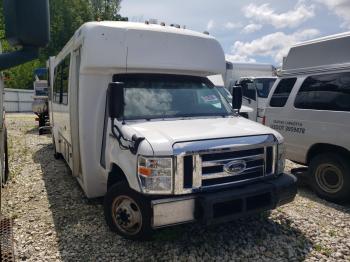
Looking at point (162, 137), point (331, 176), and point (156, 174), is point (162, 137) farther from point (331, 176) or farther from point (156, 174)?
point (331, 176)

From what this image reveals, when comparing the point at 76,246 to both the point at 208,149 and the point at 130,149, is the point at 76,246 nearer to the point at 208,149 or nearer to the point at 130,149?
the point at 130,149

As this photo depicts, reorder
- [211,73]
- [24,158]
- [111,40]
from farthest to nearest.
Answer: [24,158] < [211,73] < [111,40]

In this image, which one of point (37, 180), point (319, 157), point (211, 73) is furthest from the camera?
point (37, 180)

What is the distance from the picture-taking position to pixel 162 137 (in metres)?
3.68

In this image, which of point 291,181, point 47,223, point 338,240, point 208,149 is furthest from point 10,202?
point 338,240

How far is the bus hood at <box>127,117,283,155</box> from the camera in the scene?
3588 mm

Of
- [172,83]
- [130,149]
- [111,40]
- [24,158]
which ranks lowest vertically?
[24,158]

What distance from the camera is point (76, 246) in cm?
409

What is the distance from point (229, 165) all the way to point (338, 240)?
196 cm

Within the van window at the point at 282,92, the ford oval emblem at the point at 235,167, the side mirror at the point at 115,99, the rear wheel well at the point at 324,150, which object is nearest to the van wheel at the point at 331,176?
the rear wheel well at the point at 324,150

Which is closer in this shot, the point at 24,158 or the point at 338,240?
the point at 338,240

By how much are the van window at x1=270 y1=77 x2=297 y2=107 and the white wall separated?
2770 centimetres

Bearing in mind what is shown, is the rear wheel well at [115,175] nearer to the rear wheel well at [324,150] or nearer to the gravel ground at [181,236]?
the gravel ground at [181,236]

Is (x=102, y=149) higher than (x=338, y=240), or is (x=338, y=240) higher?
(x=102, y=149)
